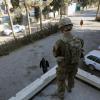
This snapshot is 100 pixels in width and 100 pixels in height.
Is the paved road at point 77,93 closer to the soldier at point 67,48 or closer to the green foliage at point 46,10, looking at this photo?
the soldier at point 67,48

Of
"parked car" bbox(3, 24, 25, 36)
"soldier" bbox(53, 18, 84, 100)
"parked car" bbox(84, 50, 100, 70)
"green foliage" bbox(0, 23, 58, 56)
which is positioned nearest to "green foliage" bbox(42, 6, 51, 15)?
"parked car" bbox(3, 24, 25, 36)

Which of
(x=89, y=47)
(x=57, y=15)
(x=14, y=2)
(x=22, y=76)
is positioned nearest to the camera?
(x=22, y=76)

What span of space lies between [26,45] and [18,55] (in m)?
2.43

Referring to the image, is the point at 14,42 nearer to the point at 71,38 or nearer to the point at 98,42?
the point at 98,42

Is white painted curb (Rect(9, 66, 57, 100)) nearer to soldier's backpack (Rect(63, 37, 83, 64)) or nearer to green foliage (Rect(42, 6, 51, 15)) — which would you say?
soldier's backpack (Rect(63, 37, 83, 64))

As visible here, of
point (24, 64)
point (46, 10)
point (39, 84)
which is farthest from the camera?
point (46, 10)

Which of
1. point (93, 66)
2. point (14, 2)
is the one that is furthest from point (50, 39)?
point (93, 66)

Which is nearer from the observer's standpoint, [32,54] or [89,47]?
[32,54]

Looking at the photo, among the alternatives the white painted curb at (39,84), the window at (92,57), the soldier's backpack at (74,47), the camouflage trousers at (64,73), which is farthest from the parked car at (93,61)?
the soldier's backpack at (74,47)

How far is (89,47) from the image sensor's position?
1733cm

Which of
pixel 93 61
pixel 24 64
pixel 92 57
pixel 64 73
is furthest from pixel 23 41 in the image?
pixel 64 73

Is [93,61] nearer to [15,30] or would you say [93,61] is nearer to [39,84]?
[39,84]

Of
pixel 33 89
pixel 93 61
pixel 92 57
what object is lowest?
pixel 93 61

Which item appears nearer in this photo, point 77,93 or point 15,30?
point 77,93
